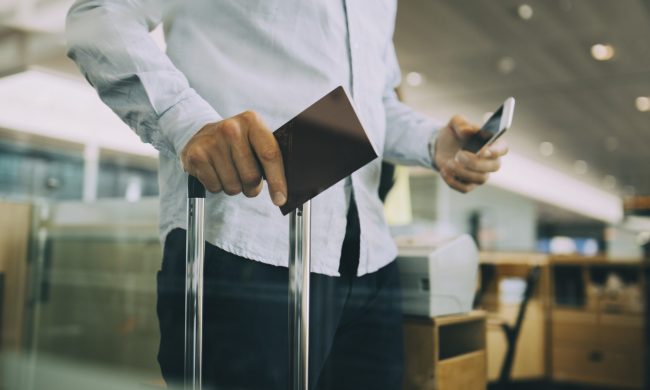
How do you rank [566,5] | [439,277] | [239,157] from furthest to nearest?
1. [566,5]
2. [439,277]
3. [239,157]

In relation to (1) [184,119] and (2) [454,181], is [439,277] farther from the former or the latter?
(1) [184,119]

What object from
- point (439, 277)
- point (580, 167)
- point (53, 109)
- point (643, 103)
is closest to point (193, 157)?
point (439, 277)

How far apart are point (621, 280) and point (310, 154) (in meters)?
2.78

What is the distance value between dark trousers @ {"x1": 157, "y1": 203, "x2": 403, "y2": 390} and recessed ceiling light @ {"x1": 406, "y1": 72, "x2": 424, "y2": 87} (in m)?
1.41

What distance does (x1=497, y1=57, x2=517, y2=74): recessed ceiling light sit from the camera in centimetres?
206

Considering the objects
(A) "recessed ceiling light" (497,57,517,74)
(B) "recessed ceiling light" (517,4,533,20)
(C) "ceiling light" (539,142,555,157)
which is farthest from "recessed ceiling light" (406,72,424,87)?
(C) "ceiling light" (539,142,555,157)

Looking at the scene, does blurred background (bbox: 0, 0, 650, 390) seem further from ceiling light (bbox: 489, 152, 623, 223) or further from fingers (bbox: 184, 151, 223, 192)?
fingers (bbox: 184, 151, 223, 192)

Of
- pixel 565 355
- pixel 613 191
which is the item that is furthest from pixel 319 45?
pixel 565 355

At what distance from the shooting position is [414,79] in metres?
2.20

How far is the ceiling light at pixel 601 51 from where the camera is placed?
5.68 ft

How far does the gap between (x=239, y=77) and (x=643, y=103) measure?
1204 mm

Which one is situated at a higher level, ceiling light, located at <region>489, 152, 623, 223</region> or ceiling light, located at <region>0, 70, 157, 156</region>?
ceiling light, located at <region>0, 70, 157, 156</region>

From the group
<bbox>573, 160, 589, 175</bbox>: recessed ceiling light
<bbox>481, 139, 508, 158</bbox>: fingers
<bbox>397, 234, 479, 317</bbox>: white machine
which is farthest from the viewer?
<bbox>573, 160, 589, 175</bbox>: recessed ceiling light

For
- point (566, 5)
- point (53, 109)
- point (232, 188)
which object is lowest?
point (232, 188)
